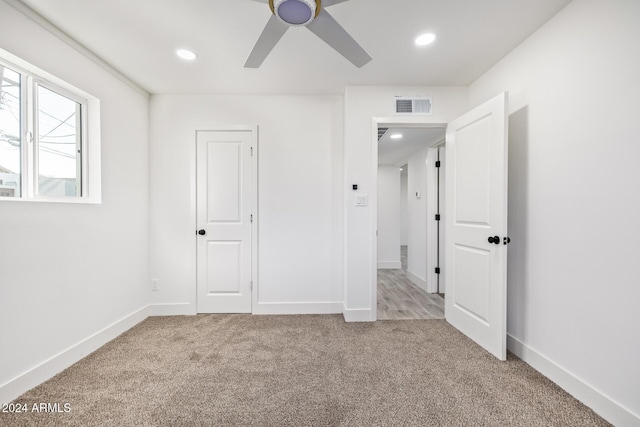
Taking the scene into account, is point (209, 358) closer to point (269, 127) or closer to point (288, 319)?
point (288, 319)

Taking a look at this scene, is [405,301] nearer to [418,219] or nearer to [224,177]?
[418,219]

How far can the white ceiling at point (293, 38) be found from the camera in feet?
5.32

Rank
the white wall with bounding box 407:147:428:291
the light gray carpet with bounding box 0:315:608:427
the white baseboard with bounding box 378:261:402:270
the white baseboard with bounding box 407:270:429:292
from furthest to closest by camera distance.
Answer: the white baseboard with bounding box 378:261:402:270, the white wall with bounding box 407:147:428:291, the white baseboard with bounding box 407:270:429:292, the light gray carpet with bounding box 0:315:608:427

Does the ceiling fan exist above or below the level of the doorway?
above

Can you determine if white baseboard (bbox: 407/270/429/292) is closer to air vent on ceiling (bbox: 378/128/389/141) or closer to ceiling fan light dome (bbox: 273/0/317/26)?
air vent on ceiling (bbox: 378/128/389/141)

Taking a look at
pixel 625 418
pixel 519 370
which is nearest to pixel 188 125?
pixel 519 370

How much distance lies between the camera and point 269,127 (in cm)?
287

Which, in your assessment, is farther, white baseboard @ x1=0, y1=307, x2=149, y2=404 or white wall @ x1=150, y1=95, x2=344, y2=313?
white wall @ x1=150, y1=95, x2=344, y2=313

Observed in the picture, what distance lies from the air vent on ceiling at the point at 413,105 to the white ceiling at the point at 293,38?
0.16 meters

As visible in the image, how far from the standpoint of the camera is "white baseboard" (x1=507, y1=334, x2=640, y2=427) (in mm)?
1341

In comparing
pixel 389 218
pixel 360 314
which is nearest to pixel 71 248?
pixel 360 314

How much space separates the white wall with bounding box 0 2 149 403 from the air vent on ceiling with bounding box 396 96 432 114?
2.77 metres

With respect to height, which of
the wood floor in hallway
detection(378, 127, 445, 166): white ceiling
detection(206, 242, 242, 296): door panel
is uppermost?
detection(378, 127, 445, 166): white ceiling

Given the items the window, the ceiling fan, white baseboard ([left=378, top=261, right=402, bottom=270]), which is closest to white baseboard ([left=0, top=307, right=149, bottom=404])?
the window
